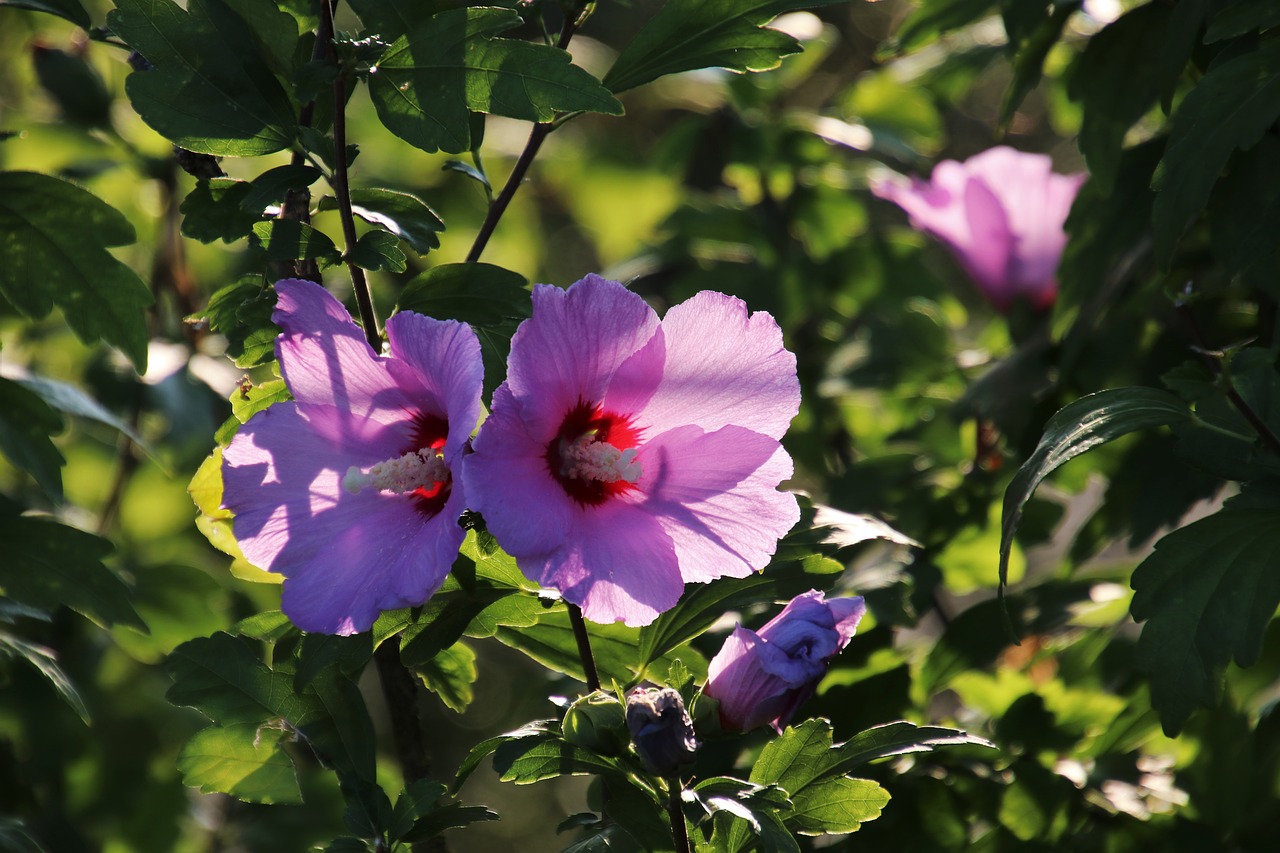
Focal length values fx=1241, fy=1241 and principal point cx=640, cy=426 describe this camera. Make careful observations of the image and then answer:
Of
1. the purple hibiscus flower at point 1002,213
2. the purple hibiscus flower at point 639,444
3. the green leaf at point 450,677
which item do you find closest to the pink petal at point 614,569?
the purple hibiscus flower at point 639,444

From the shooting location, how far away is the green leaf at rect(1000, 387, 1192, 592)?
866 millimetres

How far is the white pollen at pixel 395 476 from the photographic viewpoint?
0.81m

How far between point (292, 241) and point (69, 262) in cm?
34

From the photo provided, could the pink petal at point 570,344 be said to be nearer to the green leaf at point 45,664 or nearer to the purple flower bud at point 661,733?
the purple flower bud at point 661,733

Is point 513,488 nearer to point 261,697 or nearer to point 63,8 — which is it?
point 261,697

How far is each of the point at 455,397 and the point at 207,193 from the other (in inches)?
10.8

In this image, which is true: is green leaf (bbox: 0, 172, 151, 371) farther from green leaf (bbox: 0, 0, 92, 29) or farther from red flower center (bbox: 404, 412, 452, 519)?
red flower center (bbox: 404, 412, 452, 519)

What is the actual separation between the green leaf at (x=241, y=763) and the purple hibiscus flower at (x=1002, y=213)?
42.9 inches

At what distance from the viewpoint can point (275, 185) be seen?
857 mm

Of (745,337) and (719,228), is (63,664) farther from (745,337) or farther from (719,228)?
(745,337)

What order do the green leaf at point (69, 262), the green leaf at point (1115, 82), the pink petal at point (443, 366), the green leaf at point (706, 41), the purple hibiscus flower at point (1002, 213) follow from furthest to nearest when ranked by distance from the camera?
the purple hibiscus flower at point (1002, 213) < the green leaf at point (1115, 82) < the green leaf at point (69, 262) < the green leaf at point (706, 41) < the pink petal at point (443, 366)

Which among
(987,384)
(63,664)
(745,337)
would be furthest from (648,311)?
Result: (63,664)

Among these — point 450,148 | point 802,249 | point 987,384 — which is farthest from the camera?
point 802,249

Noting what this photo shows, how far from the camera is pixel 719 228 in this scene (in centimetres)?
178
